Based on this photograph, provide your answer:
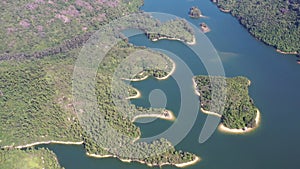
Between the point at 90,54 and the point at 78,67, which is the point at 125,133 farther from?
the point at 90,54

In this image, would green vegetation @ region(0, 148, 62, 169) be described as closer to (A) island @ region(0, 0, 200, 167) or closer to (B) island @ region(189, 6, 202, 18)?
(A) island @ region(0, 0, 200, 167)

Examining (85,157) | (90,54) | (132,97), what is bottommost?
(85,157)

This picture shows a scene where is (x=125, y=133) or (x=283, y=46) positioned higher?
(x=283, y=46)

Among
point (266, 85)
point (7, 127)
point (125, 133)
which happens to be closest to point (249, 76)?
point (266, 85)

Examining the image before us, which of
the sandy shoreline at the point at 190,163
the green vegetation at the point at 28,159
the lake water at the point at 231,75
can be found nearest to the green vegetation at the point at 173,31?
the lake water at the point at 231,75

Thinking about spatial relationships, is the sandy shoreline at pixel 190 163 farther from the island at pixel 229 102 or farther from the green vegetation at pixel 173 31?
the green vegetation at pixel 173 31

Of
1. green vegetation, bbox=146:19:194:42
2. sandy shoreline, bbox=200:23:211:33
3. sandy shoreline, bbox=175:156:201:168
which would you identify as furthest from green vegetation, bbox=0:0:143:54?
sandy shoreline, bbox=175:156:201:168
